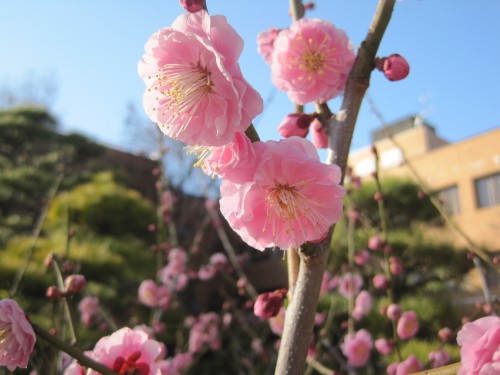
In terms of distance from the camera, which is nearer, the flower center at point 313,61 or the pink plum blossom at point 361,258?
the flower center at point 313,61

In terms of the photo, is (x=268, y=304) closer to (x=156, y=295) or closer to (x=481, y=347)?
(x=481, y=347)

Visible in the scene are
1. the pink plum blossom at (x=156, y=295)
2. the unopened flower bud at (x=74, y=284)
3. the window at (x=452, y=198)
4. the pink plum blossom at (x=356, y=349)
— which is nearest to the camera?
the unopened flower bud at (x=74, y=284)

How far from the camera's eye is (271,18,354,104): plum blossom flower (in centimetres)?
68

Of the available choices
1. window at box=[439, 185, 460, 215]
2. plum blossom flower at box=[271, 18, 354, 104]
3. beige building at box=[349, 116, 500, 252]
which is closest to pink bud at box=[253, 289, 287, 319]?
plum blossom flower at box=[271, 18, 354, 104]

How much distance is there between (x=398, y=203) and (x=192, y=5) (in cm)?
673

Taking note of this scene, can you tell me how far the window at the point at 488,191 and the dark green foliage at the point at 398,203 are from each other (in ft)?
3.76

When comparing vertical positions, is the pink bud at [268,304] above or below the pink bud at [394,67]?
below

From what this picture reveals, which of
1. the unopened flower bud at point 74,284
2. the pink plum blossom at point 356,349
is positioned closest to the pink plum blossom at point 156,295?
the pink plum blossom at point 356,349

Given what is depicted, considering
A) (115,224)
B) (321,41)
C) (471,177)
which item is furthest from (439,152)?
(321,41)

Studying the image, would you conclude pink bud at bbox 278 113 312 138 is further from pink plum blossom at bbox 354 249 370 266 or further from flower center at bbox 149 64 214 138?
pink plum blossom at bbox 354 249 370 266

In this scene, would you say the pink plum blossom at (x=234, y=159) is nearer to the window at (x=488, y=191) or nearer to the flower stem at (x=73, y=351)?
the flower stem at (x=73, y=351)

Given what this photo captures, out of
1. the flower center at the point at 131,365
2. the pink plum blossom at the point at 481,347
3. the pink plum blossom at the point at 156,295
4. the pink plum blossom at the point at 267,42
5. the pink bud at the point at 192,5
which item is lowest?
the pink plum blossom at the point at 156,295

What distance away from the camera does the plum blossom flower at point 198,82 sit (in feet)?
1.35

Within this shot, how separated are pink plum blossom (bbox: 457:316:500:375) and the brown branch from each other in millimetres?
136
